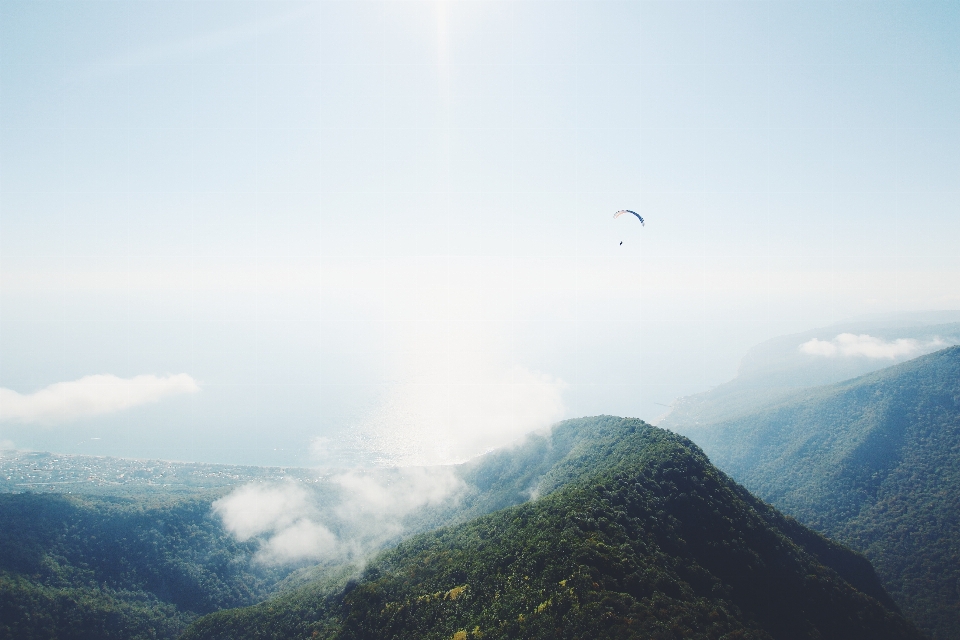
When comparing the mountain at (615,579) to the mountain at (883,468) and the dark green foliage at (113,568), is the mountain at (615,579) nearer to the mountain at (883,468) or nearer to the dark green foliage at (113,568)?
the mountain at (883,468)

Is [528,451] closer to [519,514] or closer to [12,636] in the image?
[519,514]

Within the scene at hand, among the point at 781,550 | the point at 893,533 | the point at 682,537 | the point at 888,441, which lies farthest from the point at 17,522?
the point at 888,441

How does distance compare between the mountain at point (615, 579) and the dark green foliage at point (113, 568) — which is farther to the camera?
the dark green foliage at point (113, 568)

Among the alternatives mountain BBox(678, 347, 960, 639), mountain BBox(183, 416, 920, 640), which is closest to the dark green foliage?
mountain BBox(183, 416, 920, 640)

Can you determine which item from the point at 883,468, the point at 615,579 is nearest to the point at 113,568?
the point at 615,579

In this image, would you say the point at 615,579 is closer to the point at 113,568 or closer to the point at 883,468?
the point at 113,568

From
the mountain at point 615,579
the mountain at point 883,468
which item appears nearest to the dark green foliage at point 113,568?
the mountain at point 615,579

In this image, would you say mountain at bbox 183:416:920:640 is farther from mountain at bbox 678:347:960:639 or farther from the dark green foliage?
the dark green foliage

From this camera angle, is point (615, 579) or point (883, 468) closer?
point (615, 579)
